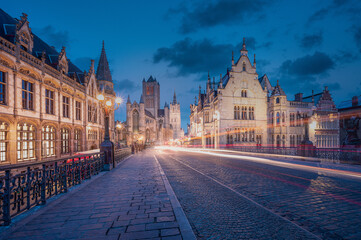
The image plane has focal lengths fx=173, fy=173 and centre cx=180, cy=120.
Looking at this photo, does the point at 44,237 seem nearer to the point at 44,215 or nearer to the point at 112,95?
the point at 44,215

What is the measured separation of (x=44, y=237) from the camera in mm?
3096

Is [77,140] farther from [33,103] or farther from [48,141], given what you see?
[33,103]

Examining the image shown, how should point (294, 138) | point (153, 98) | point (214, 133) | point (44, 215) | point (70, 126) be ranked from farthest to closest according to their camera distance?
point (153, 98)
point (214, 133)
point (294, 138)
point (70, 126)
point (44, 215)

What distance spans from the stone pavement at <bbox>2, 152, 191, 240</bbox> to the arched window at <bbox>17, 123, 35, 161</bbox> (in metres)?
11.9

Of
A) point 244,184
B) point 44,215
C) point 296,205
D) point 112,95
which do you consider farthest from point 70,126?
point 296,205

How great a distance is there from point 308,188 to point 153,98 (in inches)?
3515

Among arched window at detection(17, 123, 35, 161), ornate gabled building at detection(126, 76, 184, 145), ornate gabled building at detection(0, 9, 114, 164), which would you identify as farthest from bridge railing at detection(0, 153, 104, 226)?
ornate gabled building at detection(126, 76, 184, 145)

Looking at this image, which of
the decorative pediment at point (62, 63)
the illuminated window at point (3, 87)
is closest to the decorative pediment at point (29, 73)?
the illuminated window at point (3, 87)

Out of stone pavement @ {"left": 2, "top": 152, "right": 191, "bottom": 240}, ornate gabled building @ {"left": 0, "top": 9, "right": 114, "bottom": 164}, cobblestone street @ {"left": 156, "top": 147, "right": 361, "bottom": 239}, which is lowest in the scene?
cobblestone street @ {"left": 156, "top": 147, "right": 361, "bottom": 239}

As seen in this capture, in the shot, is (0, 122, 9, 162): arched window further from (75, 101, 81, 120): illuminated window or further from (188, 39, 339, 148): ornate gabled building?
(188, 39, 339, 148): ornate gabled building

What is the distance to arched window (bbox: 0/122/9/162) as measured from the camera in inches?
474

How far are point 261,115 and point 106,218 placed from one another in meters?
33.5

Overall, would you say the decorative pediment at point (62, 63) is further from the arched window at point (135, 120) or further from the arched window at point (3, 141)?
the arched window at point (135, 120)

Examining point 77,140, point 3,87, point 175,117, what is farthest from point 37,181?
point 175,117
